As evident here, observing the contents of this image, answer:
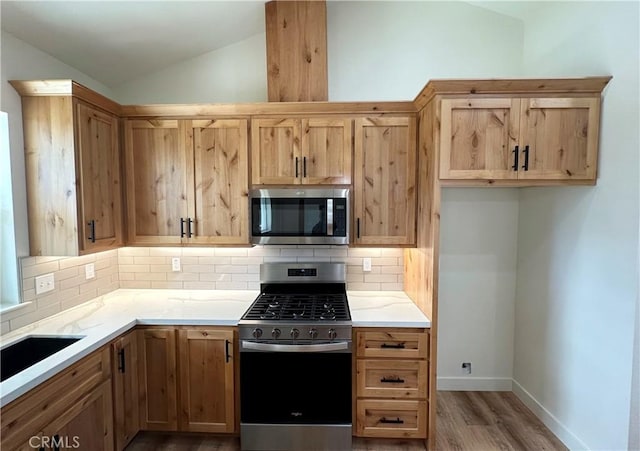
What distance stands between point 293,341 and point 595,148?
88.9 inches

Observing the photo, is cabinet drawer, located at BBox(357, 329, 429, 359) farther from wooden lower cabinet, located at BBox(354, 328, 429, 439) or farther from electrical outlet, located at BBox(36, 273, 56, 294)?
electrical outlet, located at BBox(36, 273, 56, 294)

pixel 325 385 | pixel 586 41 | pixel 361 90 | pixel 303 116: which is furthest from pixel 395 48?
pixel 325 385

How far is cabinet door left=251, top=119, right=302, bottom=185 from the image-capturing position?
2.44m

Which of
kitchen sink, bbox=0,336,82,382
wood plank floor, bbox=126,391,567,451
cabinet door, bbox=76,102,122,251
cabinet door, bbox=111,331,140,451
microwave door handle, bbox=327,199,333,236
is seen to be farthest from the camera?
microwave door handle, bbox=327,199,333,236

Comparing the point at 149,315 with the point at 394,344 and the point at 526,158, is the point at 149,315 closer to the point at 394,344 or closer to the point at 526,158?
the point at 394,344

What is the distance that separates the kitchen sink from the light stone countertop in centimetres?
3

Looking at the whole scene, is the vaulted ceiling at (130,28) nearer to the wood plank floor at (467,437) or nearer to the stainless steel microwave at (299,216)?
the stainless steel microwave at (299,216)

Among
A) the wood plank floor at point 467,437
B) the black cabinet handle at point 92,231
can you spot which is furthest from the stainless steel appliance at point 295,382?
the black cabinet handle at point 92,231

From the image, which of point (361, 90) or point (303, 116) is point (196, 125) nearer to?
point (303, 116)

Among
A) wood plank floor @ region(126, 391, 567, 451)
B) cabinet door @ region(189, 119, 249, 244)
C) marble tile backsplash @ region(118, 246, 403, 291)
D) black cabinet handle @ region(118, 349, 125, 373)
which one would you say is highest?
cabinet door @ region(189, 119, 249, 244)

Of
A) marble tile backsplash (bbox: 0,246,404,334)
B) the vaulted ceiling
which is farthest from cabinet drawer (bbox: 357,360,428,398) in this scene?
the vaulted ceiling

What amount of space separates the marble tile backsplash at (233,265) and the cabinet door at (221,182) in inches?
13.8

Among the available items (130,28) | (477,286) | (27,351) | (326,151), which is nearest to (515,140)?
(326,151)

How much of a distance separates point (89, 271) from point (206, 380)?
131 cm
